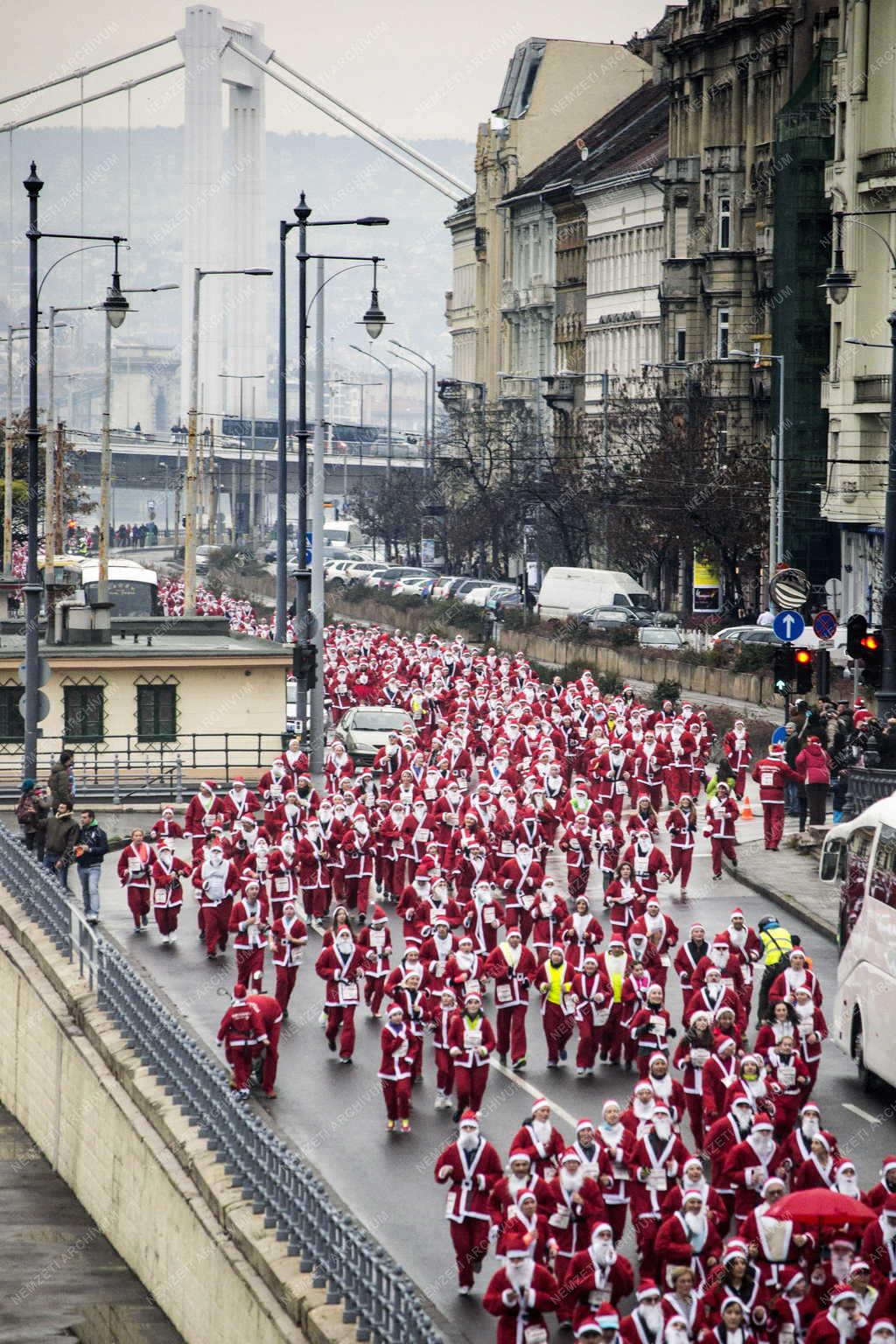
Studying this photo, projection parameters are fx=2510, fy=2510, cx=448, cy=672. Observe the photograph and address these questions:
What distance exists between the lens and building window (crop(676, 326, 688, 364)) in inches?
3073

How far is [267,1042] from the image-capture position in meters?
17.7

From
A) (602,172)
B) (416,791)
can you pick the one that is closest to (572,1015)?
(416,791)

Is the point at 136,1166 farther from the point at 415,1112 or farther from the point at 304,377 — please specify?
the point at 304,377

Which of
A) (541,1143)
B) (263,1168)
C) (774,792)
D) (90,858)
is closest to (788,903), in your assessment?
(774,792)

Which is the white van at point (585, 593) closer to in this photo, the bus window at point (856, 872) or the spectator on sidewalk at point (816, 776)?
the spectator on sidewalk at point (816, 776)

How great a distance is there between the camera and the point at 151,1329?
1617cm

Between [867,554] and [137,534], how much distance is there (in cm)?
10468

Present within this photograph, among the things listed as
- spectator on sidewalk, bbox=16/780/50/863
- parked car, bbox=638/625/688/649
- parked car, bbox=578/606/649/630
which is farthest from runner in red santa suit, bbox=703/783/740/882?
parked car, bbox=578/606/649/630

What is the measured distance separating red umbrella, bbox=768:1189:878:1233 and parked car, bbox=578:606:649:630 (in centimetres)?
4484

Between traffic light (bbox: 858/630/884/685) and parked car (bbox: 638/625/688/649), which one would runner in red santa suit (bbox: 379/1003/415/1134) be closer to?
traffic light (bbox: 858/630/884/685)

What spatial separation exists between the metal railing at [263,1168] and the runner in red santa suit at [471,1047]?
1.63 metres

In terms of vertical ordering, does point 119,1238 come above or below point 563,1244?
below

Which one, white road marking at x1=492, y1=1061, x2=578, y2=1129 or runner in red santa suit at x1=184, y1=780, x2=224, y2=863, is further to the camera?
runner in red santa suit at x1=184, y1=780, x2=224, y2=863

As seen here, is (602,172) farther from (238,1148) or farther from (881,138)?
(238,1148)
